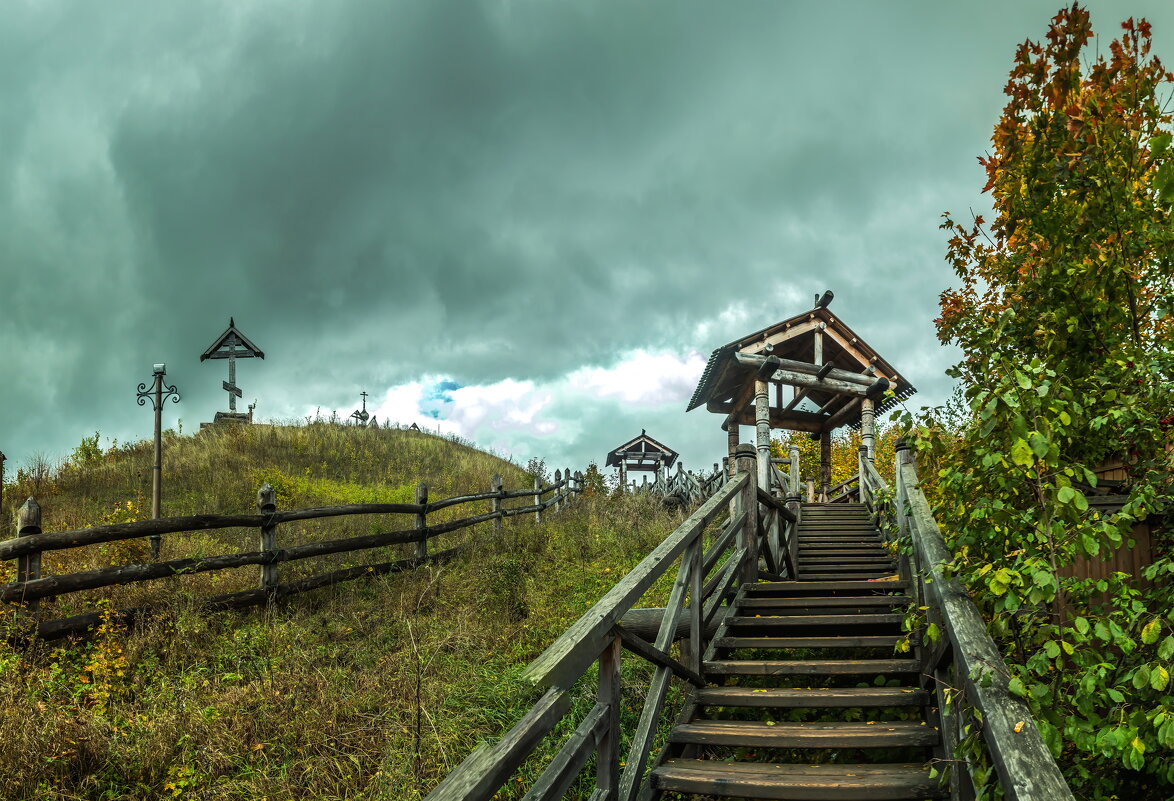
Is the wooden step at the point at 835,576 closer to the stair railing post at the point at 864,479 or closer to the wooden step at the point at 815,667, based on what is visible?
the wooden step at the point at 815,667

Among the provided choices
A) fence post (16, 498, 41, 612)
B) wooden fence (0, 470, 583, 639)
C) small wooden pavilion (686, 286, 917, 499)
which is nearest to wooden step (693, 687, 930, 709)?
wooden fence (0, 470, 583, 639)

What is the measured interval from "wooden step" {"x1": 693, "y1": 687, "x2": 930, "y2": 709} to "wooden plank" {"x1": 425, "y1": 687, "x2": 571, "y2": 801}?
226 centimetres

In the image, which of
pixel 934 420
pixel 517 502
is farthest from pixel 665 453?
pixel 934 420

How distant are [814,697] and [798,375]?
11.4 m

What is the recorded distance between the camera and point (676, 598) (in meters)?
4.41

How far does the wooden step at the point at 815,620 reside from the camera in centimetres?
547

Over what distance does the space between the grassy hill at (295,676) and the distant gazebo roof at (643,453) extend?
81.3 feet

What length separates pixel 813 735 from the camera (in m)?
4.02

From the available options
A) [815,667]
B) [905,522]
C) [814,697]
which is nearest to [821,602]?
[905,522]

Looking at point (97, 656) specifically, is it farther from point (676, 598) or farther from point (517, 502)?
point (517, 502)

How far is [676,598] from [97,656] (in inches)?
173

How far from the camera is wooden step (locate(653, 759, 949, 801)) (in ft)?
11.4

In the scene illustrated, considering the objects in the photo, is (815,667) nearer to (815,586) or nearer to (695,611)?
(695,611)

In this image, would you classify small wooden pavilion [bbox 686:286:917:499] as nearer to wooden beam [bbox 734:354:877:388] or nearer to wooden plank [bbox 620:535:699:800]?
wooden beam [bbox 734:354:877:388]
